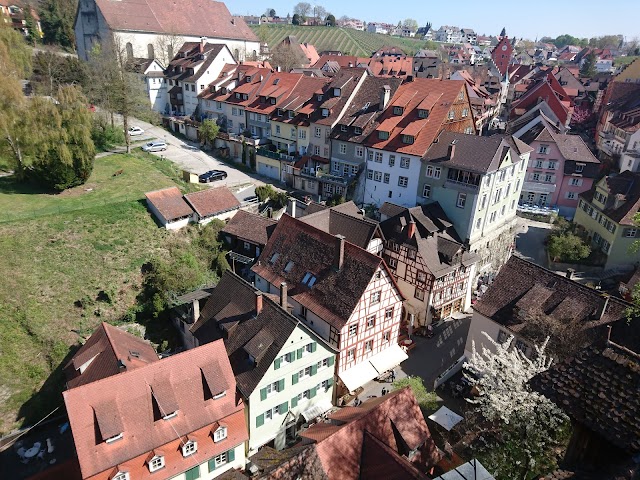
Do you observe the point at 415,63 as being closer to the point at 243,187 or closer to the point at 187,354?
the point at 243,187

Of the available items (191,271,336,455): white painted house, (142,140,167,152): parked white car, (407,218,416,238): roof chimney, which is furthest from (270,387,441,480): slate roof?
(142,140,167,152): parked white car

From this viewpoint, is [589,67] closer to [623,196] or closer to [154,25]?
[623,196]

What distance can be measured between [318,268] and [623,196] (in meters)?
37.8

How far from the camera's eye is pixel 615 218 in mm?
48094

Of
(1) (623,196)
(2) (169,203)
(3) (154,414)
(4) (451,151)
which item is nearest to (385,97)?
(4) (451,151)

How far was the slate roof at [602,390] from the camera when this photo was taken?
9.52 meters

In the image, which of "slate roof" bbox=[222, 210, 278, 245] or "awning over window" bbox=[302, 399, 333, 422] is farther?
"slate roof" bbox=[222, 210, 278, 245]

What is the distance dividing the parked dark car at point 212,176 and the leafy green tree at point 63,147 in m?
12.8

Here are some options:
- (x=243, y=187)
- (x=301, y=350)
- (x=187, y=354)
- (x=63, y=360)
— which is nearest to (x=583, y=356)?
(x=301, y=350)

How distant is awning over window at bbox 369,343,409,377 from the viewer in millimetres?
32906

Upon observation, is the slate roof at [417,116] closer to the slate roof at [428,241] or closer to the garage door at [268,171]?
the slate roof at [428,241]

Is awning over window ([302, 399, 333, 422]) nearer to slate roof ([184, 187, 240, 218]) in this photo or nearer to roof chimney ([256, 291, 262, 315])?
roof chimney ([256, 291, 262, 315])

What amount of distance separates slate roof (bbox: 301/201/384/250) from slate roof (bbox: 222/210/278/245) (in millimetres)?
5208

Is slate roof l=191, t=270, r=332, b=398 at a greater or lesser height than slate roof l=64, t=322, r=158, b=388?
greater
